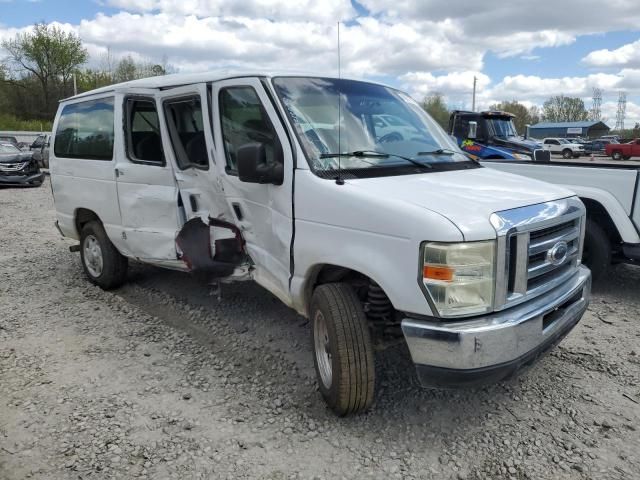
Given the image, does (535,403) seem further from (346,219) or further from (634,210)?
(634,210)

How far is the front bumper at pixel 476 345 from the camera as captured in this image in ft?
8.87

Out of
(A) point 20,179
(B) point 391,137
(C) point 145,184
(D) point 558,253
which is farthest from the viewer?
(A) point 20,179

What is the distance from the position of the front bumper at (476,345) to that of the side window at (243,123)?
161 cm

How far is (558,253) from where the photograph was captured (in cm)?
320

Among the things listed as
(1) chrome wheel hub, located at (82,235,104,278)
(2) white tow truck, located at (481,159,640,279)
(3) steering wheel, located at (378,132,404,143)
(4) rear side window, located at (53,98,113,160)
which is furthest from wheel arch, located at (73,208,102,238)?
(2) white tow truck, located at (481,159,640,279)

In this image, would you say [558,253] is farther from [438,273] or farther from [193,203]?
[193,203]

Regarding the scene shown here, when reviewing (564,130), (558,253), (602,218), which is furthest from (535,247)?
(564,130)

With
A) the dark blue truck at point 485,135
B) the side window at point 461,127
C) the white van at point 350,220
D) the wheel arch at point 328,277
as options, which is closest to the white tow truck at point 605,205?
the white van at point 350,220

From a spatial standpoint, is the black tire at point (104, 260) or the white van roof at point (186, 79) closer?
the white van roof at point (186, 79)

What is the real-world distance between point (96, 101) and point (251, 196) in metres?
2.82

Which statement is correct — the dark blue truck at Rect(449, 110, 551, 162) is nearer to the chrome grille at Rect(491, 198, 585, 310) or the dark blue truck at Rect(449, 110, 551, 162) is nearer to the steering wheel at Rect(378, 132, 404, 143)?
the steering wheel at Rect(378, 132, 404, 143)

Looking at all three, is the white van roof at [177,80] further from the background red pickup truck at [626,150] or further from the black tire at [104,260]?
the background red pickup truck at [626,150]

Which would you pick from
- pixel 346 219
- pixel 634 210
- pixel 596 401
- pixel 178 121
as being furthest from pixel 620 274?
pixel 178 121

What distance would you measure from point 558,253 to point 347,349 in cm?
142
